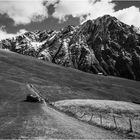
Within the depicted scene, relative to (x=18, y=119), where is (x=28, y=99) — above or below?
above

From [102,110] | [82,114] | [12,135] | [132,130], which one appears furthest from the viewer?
[102,110]

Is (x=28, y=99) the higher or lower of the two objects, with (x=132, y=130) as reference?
higher

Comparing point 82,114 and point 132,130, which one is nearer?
point 132,130

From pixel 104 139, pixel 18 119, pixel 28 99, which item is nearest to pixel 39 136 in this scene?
pixel 104 139

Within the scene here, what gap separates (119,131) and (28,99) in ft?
113

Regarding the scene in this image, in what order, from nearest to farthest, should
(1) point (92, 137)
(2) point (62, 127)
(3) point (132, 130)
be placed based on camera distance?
(1) point (92, 137) → (2) point (62, 127) → (3) point (132, 130)

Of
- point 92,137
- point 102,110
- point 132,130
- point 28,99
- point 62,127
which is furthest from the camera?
point 28,99

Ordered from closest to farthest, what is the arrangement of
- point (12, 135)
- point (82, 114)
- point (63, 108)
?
1. point (12, 135)
2. point (82, 114)
3. point (63, 108)

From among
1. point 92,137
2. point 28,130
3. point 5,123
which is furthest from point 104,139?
point 5,123

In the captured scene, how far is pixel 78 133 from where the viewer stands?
2830cm

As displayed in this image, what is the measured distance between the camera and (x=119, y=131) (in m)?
32.5

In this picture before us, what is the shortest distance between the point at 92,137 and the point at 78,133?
6.66ft

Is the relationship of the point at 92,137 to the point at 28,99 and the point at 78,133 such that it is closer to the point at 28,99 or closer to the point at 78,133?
the point at 78,133

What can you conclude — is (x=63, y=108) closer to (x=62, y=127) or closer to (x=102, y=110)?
(x=102, y=110)
